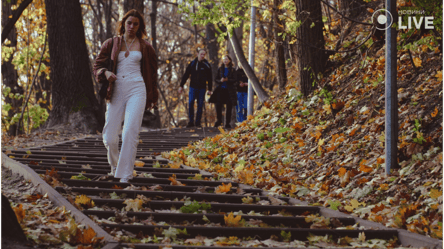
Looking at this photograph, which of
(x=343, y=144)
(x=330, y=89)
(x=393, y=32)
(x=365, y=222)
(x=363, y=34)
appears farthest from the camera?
(x=363, y=34)

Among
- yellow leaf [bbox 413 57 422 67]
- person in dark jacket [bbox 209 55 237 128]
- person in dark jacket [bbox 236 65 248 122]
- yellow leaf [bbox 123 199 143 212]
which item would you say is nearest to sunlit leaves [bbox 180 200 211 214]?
yellow leaf [bbox 123 199 143 212]

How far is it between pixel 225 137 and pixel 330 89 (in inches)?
104

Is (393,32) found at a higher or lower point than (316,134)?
higher

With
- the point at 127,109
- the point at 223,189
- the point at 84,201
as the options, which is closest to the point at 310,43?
the point at 223,189

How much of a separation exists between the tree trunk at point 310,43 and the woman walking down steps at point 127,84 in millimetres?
3883

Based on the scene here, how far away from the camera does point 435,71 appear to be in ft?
20.0

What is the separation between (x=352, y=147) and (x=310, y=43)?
3474 millimetres

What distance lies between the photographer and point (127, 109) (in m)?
5.70

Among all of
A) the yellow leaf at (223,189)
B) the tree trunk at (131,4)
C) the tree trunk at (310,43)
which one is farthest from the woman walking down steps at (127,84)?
the tree trunk at (131,4)

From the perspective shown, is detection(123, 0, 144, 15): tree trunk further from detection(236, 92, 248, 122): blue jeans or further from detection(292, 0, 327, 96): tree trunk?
detection(292, 0, 327, 96): tree trunk

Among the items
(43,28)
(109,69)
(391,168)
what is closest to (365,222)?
(391,168)

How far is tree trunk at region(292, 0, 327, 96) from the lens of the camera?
8.90m

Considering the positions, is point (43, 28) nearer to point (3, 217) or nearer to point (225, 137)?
point (225, 137)

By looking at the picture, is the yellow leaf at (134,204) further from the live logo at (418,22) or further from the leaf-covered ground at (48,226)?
the live logo at (418,22)
